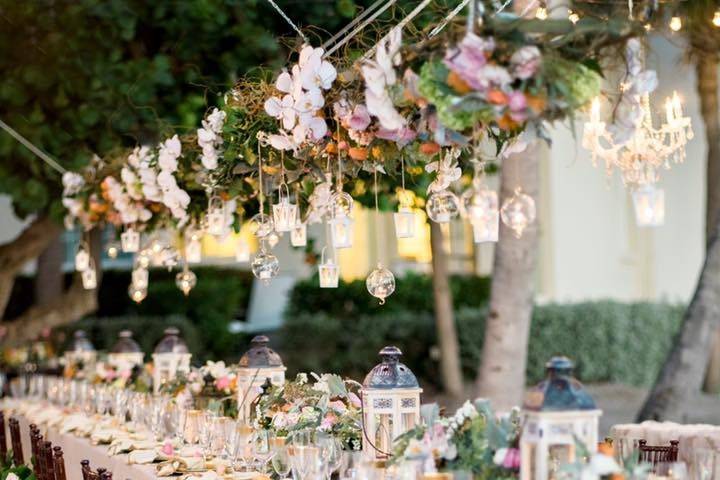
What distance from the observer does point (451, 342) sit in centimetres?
1419

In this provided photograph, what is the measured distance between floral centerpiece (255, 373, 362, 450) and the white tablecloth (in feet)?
1.99

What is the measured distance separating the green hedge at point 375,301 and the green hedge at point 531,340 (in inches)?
20.5

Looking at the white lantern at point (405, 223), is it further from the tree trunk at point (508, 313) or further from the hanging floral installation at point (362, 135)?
the tree trunk at point (508, 313)

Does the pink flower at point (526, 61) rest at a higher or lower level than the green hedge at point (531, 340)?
higher

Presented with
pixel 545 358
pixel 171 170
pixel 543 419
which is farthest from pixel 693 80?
pixel 543 419

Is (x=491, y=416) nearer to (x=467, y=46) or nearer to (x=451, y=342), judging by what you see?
(x=467, y=46)

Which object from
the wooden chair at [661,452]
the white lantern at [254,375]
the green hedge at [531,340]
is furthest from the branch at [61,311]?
the wooden chair at [661,452]

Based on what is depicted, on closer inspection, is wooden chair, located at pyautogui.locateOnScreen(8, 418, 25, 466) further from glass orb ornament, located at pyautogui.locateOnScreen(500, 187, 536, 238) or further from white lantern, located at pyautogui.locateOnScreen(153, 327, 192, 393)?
glass orb ornament, located at pyautogui.locateOnScreen(500, 187, 536, 238)

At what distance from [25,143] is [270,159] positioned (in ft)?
13.0

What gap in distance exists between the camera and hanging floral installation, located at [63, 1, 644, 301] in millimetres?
4285

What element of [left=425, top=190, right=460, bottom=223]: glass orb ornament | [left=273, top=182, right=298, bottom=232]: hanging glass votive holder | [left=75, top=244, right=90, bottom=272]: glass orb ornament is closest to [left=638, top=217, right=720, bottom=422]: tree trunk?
[left=75, top=244, right=90, bottom=272]: glass orb ornament

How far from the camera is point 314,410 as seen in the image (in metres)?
5.59

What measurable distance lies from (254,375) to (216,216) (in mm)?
1119

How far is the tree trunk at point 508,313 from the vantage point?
10039 mm
